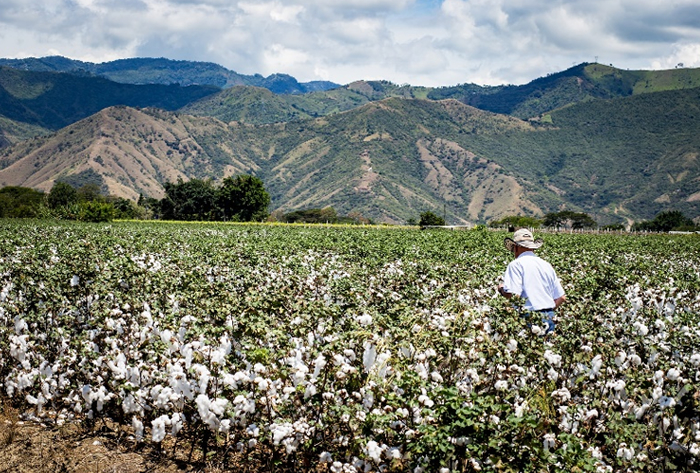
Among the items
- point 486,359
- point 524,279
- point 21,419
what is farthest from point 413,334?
point 21,419

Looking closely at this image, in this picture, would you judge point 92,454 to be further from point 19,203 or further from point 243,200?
point 19,203

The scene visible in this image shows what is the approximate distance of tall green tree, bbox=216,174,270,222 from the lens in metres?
104

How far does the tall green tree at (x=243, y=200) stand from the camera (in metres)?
104

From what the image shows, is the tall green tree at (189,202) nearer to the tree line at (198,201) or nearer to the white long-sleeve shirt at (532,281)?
the tree line at (198,201)

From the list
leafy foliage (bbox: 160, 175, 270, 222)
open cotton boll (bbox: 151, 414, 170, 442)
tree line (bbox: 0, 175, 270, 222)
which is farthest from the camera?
leafy foliage (bbox: 160, 175, 270, 222)

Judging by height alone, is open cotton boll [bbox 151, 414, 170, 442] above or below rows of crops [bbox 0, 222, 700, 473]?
below

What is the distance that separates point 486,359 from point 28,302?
6746 millimetres

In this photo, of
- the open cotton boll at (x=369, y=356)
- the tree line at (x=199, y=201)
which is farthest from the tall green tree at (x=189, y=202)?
the open cotton boll at (x=369, y=356)

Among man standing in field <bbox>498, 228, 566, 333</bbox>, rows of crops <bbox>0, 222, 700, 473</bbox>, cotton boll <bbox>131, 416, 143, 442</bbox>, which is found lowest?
cotton boll <bbox>131, 416, 143, 442</bbox>

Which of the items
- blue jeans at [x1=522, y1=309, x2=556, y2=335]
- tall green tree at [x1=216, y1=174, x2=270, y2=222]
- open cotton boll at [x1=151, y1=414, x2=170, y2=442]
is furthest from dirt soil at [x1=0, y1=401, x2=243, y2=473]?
tall green tree at [x1=216, y1=174, x2=270, y2=222]

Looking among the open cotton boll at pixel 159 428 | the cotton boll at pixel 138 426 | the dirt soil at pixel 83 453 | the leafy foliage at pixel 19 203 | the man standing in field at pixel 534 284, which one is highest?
the leafy foliage at pixel 19 203

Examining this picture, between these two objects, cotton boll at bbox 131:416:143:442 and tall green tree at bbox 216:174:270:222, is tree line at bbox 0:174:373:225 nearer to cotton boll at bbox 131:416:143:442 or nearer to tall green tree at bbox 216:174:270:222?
tall green tree at bbox 216:174:270:222

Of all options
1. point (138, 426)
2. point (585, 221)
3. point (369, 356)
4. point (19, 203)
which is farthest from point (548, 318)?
point (585, 221)

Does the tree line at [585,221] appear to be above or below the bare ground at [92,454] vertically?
above
